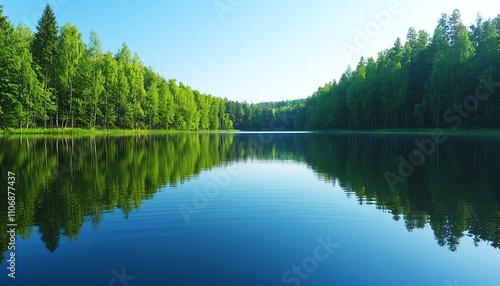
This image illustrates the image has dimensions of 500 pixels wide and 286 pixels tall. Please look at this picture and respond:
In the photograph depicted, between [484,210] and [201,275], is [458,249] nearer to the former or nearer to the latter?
[484,210]

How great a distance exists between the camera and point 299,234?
930 centimetres

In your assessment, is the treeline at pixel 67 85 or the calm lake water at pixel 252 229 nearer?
the calm lake water at pixel 252 229

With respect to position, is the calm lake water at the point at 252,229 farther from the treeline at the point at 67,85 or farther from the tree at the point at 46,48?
the tree at the point at 46,48

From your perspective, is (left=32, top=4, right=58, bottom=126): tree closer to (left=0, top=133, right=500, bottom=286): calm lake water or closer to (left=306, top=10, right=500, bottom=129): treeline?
(left=0, top=133, right=500, bottom=286): calm lake water

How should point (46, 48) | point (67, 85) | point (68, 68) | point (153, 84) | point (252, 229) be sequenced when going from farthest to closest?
1. point (153, 84)
2. point (67, 85)
3. point (68, 68)
4. point (46, 48)
5. point (252, 229)

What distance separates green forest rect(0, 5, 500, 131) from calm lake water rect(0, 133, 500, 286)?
48798 millimetres

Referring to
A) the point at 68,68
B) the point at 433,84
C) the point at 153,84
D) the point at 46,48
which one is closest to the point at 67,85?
the point at 68,68

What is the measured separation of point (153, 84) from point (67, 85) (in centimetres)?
3606

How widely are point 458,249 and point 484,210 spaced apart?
176 inches

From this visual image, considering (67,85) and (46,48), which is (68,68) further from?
(46,48)

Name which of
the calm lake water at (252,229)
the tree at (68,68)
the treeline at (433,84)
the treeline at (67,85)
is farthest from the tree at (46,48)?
the treeline at (433,84)

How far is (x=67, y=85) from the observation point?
2751 inches

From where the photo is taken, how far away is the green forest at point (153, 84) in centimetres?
5772

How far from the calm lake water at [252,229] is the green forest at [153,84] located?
48798mm
